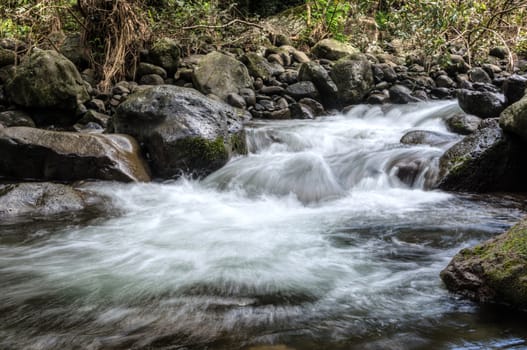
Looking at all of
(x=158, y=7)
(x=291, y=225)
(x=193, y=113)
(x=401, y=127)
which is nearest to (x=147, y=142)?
(x=193, y=113)

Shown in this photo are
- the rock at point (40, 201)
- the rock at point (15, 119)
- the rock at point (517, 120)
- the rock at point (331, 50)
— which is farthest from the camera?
the rock at point (331, 50)

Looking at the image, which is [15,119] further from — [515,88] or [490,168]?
[515,88]

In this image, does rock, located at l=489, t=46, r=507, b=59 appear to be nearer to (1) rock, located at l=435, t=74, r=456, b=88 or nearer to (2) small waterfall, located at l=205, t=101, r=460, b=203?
(1) rock, located at l=435, t=74, r=456, b=88

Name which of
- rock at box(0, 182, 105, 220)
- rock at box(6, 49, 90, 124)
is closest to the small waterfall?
rock at box(0, 182, 105, 220)

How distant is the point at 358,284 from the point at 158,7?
9.92m

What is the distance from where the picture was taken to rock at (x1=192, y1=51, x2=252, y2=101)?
932cm

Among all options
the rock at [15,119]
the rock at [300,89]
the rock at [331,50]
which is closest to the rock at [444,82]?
the rock at [331,50]

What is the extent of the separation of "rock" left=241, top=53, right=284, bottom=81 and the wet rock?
9.23 ft

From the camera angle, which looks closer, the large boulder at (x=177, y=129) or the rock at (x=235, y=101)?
the large boulder at (x=177, y=129)

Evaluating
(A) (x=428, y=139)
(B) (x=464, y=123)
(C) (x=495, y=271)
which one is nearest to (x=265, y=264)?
(C) (x=495, y=271)

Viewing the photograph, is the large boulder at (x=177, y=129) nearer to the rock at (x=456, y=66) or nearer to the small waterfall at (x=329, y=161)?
the small waterfall at (x=329, y=161)

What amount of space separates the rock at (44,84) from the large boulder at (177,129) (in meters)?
1.95

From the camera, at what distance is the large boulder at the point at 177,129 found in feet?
19.8

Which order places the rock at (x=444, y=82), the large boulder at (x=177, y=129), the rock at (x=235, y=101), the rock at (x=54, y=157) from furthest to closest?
the rock at (x=444, y=82), the rock at (x=235, y=101), the large boulder at (x=177, y=129), the rock at (x=54, y=157)
